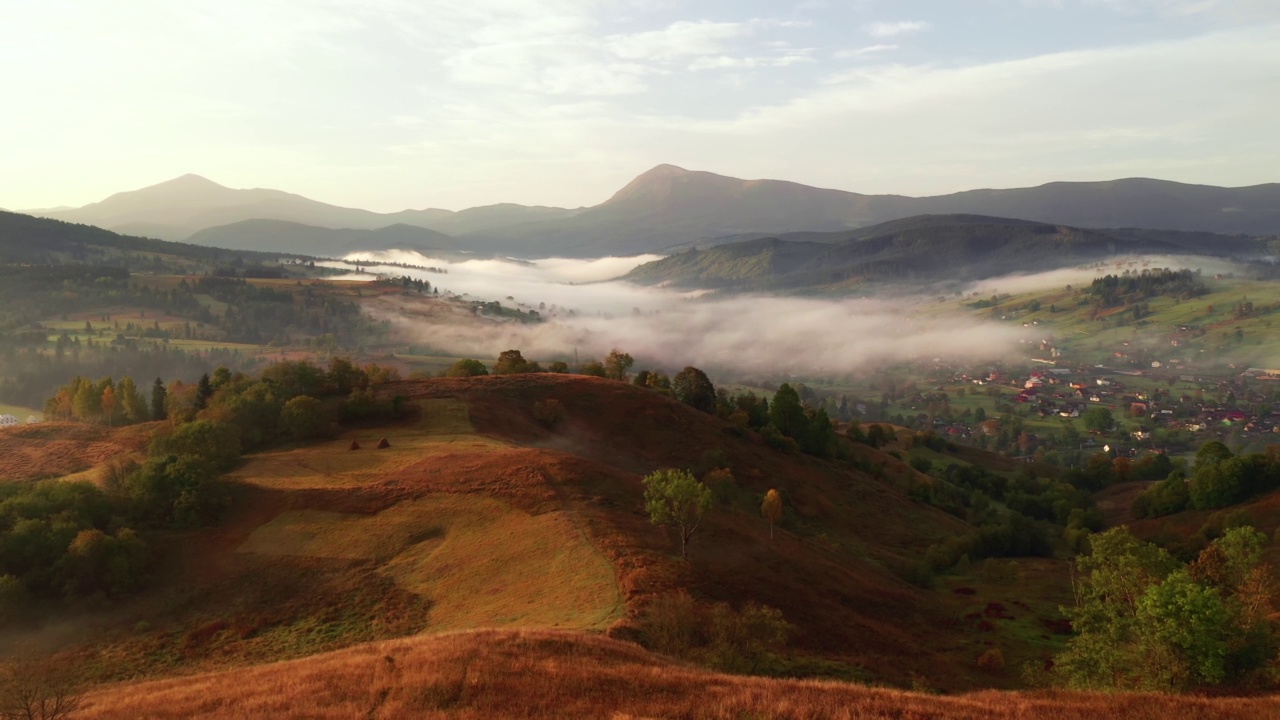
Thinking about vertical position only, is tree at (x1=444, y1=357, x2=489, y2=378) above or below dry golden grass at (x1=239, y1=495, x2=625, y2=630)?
above

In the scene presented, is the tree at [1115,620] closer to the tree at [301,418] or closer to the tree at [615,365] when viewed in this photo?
the tree at [301,418]

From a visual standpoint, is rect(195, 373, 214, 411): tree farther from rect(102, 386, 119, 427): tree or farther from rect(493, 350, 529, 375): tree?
rect(493, 350, 529, 375): tree

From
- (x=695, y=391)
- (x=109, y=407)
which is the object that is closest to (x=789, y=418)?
(x=695, y=391)

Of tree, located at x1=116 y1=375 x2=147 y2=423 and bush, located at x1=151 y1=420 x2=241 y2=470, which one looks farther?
tree, located at x1=116 y1=375 x2=147 y2=423

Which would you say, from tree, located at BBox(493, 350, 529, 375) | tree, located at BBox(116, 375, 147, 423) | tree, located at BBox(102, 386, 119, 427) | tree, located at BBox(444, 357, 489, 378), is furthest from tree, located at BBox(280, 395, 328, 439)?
tree, located at BBox(493, 350, 529, 375)

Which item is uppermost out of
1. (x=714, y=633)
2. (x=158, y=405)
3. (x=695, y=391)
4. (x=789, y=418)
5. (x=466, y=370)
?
(x=466, y=370)

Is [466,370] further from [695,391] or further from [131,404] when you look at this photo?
[131,404]
